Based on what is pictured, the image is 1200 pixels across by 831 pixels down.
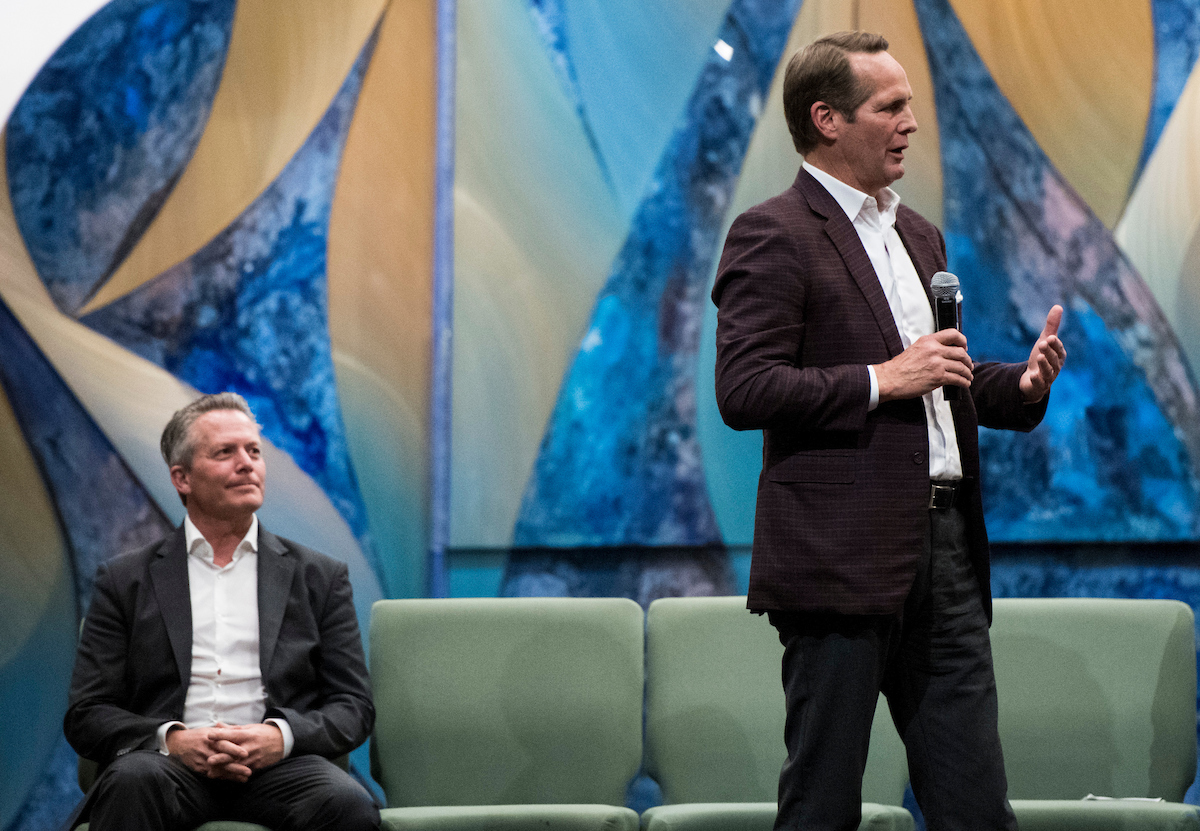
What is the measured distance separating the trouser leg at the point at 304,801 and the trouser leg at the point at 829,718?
106 centimetres

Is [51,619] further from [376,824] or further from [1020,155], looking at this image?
[1020,155]

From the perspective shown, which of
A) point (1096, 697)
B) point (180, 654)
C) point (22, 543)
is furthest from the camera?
point (22, 543)

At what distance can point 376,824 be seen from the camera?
2393 mm

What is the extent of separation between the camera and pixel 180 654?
2.51 meters

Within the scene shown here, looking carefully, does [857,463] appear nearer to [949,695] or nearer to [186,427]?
[949,695]

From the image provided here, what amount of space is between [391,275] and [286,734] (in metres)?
1.27

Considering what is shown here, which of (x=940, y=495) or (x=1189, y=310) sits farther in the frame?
(x=1189, y=310)

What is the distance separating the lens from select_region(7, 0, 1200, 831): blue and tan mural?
3.13 meters

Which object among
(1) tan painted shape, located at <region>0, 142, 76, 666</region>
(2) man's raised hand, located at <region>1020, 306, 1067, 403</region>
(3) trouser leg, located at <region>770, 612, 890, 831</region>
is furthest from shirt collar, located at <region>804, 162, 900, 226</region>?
(1) tan painted shape, located at <region>0, 142, 76, 666</region>

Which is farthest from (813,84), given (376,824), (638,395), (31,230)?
(31,230)

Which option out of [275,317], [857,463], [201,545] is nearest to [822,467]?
[857,463]

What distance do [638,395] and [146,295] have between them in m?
1.32

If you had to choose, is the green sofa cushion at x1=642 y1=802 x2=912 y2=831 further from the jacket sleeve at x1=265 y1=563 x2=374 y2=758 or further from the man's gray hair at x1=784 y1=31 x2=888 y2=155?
the man's gray hair at x1=784 y1=31 x2=888 y2=155

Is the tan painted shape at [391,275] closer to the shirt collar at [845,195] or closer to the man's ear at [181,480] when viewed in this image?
the man's ear at [181,480]
